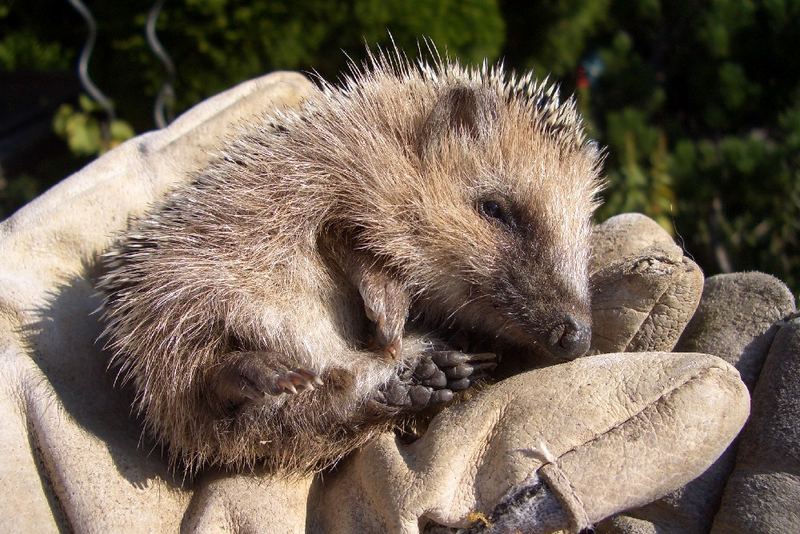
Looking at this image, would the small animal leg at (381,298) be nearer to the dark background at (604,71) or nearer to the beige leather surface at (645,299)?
the beige leather surface at (645,299)

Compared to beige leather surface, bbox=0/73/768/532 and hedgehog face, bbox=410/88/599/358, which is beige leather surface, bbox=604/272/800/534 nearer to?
beige leather surface, bbox=0/73/768/532

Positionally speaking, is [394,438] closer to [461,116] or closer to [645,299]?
[645,299]

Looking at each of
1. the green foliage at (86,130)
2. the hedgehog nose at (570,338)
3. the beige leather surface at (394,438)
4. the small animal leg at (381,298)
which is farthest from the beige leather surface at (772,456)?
the green foliage at (86,130)

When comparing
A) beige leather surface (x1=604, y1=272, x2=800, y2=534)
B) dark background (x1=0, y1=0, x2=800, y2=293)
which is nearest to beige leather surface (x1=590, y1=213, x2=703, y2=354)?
beige leather surface (x1=604, y1=272, x2=800, y2=534)

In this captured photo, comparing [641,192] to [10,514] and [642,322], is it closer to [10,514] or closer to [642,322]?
[642,322]

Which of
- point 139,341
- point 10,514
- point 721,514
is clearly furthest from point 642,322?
point 10,514

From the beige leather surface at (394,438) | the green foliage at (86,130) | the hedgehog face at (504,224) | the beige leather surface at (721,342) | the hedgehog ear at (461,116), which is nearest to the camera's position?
the beige leather surface at (394,438)

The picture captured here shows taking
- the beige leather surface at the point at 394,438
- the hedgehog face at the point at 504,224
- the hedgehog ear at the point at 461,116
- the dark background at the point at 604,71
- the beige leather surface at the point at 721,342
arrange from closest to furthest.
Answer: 1. the beige leather surface at the point at 394,438
2. the beige leather surface at the point at 721,342
3. the hedgehog face at the point at 504,224
4. the hedgehog ear at the point at 461,116
5. the dark background at the point at 604,71
